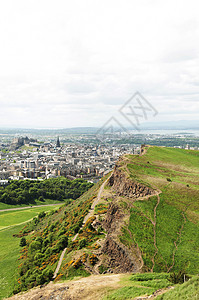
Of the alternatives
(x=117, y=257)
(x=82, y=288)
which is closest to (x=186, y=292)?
(x=82, y=288)

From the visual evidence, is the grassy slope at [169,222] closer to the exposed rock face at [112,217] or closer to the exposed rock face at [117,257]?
the exposed rock face at [117,257]

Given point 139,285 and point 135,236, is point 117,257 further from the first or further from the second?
point 139,285

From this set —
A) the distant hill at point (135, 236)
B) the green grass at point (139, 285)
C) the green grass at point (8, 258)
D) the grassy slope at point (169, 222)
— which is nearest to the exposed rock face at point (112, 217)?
the distant hill at point (135, 236)

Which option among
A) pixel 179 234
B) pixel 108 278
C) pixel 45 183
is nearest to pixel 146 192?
pixel 179 234

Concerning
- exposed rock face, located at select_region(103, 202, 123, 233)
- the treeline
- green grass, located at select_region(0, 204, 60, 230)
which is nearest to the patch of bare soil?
exposed rock face, located at select_region(103, 202, 123, 233)

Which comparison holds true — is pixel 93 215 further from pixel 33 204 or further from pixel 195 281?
pixel 33 204

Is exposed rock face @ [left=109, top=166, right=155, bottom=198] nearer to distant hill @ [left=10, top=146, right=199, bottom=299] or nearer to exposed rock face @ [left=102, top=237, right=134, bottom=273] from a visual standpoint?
distant hill @ [left=10, top=146, right=199, bottom=299]

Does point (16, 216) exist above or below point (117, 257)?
below
